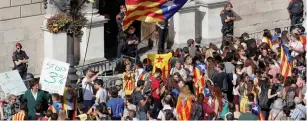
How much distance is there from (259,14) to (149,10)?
8.88m

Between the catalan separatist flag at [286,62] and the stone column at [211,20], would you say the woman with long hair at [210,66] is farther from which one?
the stone column at [211,20]

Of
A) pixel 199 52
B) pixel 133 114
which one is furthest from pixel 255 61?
pixel 133 114

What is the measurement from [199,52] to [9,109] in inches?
242

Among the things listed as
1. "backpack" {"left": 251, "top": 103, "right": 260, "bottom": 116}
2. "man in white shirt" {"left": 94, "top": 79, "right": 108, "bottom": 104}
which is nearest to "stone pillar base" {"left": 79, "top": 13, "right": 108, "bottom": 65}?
"man in white shirt" {"left": 94, "top": 79, "right": 108, "bottom": 104}

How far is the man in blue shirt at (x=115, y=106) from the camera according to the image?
979 inches

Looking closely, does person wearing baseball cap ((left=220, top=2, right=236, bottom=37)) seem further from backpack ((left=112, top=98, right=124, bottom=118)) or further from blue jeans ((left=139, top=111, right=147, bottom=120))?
blue jeans ((left=139, top=111, right=147, bottom=120))

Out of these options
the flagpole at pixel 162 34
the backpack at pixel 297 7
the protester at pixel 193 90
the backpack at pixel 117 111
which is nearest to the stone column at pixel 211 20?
the flagpole at pixel 162 34

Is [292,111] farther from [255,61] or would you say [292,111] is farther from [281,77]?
[255,61]

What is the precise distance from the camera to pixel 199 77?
27.5 m

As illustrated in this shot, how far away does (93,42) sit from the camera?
30688 millimetres

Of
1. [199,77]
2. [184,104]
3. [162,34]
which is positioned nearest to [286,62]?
[199,77]

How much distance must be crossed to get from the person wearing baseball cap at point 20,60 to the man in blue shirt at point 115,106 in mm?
4279

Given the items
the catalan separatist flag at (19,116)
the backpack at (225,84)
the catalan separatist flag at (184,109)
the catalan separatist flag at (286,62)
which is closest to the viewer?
the catalan separatist flag at (19,116)

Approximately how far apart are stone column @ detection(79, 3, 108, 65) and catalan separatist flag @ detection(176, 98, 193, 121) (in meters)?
5.48
